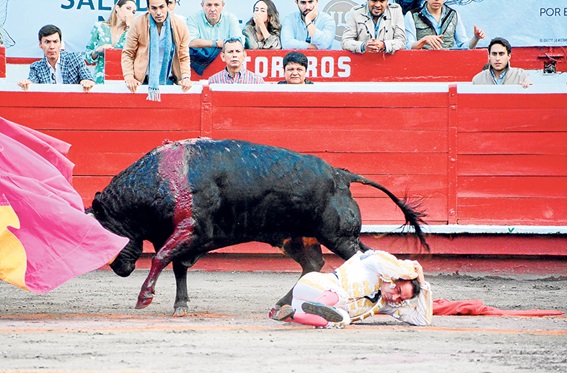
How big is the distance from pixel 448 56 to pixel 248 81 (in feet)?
5.08

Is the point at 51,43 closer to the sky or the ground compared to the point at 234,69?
closer to the sky

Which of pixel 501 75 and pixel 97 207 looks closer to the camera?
pixel 97 207

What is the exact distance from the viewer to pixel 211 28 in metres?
9.00

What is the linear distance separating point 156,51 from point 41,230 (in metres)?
2.29

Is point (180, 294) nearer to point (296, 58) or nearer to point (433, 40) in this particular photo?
point (296, 58)

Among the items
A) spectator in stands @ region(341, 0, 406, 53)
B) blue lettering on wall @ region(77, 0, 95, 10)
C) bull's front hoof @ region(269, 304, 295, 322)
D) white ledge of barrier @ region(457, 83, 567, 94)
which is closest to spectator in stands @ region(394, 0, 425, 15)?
spectator in stands @ region(341, 0, 406, 53)

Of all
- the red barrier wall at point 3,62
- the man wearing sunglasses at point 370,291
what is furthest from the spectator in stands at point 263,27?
the man wearing sunglasses at point 370,291

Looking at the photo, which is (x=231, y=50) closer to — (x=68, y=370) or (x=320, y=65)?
(x=320, y=65)

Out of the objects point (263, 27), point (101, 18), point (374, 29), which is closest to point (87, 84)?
point (101, 18)

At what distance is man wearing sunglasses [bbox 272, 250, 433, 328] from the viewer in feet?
18.9

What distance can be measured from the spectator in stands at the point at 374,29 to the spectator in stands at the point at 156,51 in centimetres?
132

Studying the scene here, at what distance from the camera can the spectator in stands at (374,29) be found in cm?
885

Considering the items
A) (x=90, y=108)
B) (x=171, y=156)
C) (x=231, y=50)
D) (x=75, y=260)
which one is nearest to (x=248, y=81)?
(x=231, y=50)

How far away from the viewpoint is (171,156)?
21.2 ft
